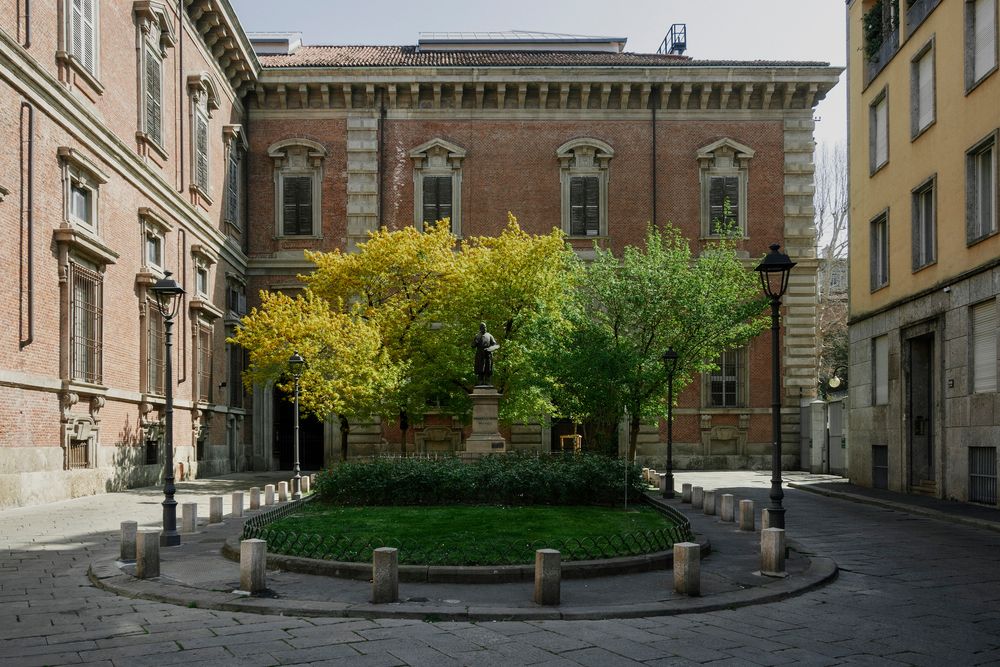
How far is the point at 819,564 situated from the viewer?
1109cm

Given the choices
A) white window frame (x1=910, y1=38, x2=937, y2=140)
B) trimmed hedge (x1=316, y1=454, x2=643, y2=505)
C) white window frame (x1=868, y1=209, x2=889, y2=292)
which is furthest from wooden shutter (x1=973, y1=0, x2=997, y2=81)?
trimmed hedge (x1=316, y1=454, x2=643, y2=505)

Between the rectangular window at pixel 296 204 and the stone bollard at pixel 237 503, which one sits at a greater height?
the rectangular window at pixel 296 204

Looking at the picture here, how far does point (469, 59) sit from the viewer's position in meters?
36.2

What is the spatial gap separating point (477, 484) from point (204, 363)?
15460 mm

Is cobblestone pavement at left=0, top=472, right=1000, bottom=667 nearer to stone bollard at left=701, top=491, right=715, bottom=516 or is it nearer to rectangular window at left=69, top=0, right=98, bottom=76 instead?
stone bollard at left=701, top=491, right=715, bottom=516

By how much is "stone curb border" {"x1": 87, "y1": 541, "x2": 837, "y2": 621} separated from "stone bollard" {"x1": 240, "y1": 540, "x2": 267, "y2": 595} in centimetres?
17

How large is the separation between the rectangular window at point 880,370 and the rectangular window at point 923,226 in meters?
2.75

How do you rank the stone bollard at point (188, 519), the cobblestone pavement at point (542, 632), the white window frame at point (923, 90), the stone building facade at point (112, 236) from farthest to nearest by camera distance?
the white window frame at point (923, 90) < the stone building facade at point (112, 236) < the stone bollard at point (188, 519) < the cobblestone pavement at point (542, 632)

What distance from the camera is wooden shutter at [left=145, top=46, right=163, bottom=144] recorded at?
2434 cm

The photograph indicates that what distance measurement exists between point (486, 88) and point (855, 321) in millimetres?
16317

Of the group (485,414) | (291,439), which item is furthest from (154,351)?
(291,439)

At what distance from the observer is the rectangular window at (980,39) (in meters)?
17.9

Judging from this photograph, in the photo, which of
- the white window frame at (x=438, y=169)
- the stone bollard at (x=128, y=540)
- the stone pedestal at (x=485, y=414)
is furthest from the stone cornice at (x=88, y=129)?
the stone pedestal at (x=485, y=414)

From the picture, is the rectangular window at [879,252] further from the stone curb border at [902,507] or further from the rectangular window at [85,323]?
the rectangular window at [85,323]
